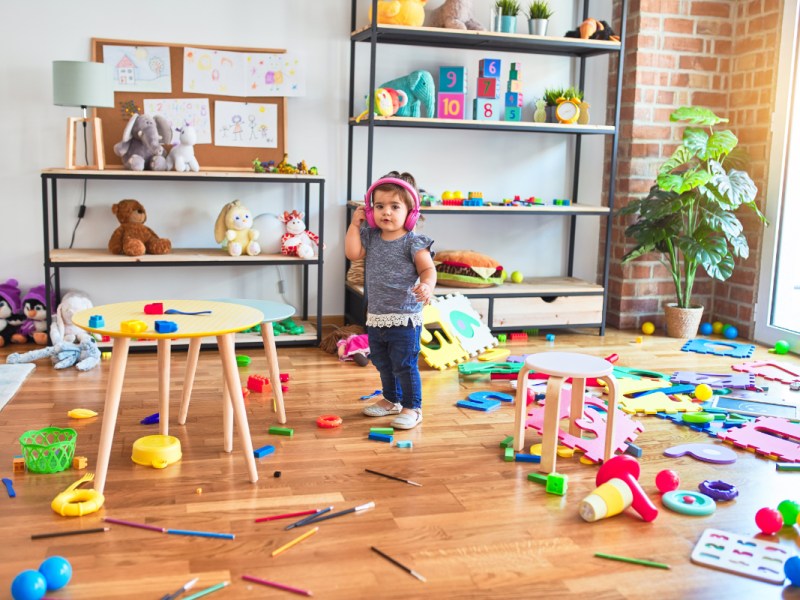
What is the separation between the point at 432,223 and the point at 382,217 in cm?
179

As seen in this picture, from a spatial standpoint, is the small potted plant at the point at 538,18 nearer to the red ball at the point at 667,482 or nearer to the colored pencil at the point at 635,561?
the red ball at the point at 667,482

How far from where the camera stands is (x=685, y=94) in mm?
4613

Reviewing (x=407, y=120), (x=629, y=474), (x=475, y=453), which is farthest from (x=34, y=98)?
(x=629, y=474)

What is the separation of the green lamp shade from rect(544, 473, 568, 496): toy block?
2554 millimetres

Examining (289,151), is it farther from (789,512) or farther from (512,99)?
(789,512)

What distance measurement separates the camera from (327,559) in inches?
75.2

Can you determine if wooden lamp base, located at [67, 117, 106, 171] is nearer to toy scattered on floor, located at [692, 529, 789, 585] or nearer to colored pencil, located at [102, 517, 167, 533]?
colored pencil, located at [102, 517, 167, 533]

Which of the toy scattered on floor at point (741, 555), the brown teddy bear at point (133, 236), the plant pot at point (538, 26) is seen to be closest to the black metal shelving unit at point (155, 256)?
the brown teddy bear at point (133, 236)

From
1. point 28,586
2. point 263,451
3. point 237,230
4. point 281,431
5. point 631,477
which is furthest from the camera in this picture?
Result: point 237,230

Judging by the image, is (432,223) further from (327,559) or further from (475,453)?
(327,559)

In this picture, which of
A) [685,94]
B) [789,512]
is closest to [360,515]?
[789,512]

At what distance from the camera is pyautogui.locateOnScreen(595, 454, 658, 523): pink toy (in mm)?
2154

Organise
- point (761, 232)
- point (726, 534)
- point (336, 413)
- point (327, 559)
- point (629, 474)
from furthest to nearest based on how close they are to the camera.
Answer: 1. point (761, 232)
2. point (336, 413)
3. point (629, 474)
4. point (726, 534)
5. point (327, 559)

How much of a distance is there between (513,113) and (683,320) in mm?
1440
